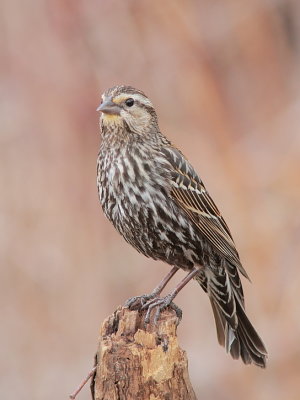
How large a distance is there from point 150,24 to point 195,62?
45 centimetres

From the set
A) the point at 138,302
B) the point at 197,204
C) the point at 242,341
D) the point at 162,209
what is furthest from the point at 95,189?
the point at 138,302

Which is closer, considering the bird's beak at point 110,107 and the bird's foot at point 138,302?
the bird's foot at point 138,302

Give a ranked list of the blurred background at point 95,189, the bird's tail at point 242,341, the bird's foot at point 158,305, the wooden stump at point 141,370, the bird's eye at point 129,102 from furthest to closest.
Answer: the blurred background at point 95,189 → the bird's tail at point 242,341 → the bird's eye at point 129,102 → the bird's foot at point 158,305 → the wooden stump at point 141,370

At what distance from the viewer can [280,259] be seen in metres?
7.38

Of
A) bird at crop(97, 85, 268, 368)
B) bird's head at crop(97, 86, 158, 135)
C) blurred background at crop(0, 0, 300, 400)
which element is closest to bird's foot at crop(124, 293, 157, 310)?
bird at crop(97, 85, 268, 368)

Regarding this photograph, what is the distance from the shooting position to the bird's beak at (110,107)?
5.71 m

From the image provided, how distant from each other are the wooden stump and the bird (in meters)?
0.73

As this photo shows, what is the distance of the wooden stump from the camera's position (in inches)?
184

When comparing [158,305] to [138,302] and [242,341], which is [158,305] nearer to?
[138,302]

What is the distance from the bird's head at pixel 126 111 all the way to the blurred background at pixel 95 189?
1.39 m

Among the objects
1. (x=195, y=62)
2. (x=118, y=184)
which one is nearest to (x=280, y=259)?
(x=195, y=62)

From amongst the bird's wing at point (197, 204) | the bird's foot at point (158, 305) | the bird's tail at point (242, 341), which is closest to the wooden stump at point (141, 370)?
the bird's foot at point (158, 305)

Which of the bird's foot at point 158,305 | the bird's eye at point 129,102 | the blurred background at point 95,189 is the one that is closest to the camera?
the bird's foot at point 158,305

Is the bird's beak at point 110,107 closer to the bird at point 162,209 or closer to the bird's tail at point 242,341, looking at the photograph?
the bird at point 162,209
